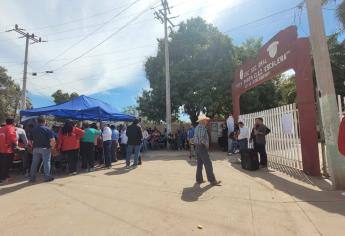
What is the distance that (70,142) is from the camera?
10.7 meters

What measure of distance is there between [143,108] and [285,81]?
65.6 ft

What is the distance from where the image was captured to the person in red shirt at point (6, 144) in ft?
31.6

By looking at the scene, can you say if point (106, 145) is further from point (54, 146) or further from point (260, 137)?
point (260, 137)

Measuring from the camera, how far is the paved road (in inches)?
203

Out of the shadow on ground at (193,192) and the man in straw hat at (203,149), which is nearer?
the shadow on ground at (193,192)

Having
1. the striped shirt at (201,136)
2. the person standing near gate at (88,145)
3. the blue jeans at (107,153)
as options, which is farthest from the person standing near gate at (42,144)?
the striped shirt at (201,136)

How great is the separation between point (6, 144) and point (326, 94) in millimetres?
8512

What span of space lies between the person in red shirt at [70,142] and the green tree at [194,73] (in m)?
14.0

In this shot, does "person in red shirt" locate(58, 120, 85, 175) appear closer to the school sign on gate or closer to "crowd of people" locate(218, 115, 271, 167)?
"crowd of people" locate(218, 115, 271, 167)

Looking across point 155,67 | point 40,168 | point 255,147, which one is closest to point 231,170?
point 255,147

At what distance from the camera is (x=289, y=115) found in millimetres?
10328

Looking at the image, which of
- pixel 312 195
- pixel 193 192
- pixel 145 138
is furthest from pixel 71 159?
pixel 145 138

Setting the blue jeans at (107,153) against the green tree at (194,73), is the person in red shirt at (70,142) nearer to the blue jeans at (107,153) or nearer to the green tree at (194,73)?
the blue jeans at (107,153)

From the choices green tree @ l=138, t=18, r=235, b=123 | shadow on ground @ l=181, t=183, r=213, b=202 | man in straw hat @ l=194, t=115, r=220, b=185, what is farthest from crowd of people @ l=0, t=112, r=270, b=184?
green tree @ l=138, t=18, r=235, b=123
